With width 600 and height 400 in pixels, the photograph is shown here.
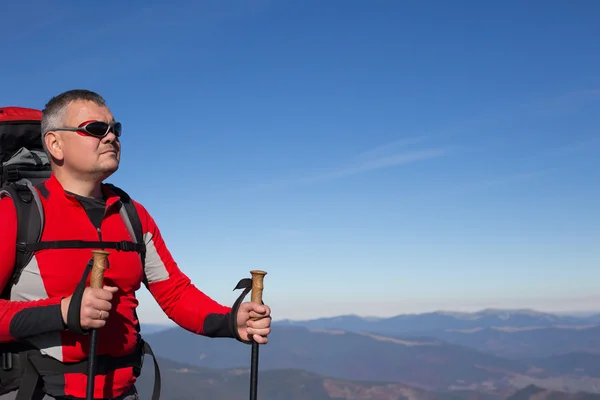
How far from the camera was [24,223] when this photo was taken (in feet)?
13.5

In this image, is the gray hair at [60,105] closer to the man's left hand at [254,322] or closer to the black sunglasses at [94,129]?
the black sunglasses at [94,129]

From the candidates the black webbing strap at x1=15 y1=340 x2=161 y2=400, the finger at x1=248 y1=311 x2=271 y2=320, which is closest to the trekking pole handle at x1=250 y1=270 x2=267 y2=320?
the finger at x1=248 y1=311 x2=271 y2=320

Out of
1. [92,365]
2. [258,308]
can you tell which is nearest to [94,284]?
[92,365]

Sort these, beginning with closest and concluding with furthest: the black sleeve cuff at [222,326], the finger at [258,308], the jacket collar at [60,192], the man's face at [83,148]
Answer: the jacket collar at [60,192]
the man's face at [83,148]
the finger at [258,308]
the black sleeve cuff at [222,326]

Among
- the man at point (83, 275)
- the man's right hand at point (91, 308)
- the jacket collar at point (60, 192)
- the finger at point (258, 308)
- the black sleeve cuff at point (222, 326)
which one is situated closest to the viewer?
the man's right hand at point (91, 308)

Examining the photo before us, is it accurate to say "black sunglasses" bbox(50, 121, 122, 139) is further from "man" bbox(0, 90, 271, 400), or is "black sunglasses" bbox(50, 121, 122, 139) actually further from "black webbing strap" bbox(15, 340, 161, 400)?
"black webbing strap" bbox(15, 340, 161, 400)

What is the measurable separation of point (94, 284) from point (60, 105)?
1.72m

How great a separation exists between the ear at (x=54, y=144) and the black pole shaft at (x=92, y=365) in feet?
5.03

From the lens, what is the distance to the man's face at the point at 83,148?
458 centimetres

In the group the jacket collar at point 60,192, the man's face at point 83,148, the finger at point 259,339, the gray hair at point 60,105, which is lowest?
the finger at point 259,339

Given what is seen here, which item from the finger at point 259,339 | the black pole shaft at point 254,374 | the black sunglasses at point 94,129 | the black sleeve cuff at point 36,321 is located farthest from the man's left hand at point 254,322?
the black sunglasses at point 94,129

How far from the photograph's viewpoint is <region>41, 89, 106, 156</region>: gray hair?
15.4ft

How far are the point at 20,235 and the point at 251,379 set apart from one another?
Answer: 6.88ft

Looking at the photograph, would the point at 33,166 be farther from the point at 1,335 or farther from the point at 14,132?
the point at 1,335
